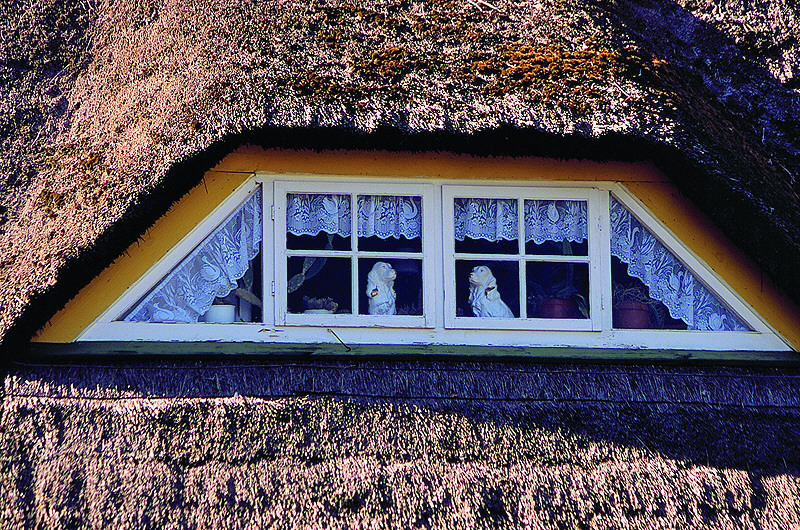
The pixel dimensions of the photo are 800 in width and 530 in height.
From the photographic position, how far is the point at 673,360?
415 centimetres

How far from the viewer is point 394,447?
3682mm

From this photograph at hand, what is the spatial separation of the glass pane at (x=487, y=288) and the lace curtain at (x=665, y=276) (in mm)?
557

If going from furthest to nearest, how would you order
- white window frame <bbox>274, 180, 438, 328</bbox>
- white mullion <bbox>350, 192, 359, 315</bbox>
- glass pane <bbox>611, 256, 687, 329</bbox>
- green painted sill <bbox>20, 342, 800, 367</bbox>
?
glass pane <bbox>611, 256, 687, 329</bbox>, white mullion <bbox>350, 192, 359, 315</bbox>, white window frame <bbox>274, 180, 438, 328</bbox>, green painted sill <bbox>20, 342, 800, 367</bbox>

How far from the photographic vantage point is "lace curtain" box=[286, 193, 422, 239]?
4.34 metres

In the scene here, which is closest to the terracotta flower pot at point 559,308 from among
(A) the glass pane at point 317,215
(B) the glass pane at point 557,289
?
(B) the glass pane at point 557,289

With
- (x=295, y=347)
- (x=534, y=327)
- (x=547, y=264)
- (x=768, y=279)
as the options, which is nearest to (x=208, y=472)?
(x=295, y=347)

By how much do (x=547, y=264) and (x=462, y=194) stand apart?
646 millimetres

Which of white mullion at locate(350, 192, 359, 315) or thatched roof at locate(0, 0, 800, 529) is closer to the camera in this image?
thatched roof at locate(0, 0, 800, 529)

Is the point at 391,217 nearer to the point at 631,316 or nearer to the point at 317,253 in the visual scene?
the point at 317,253

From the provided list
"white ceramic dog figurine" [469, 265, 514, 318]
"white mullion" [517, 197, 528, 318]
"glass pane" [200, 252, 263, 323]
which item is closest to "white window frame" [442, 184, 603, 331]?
"white mullion" [517, 197, 528, 318]

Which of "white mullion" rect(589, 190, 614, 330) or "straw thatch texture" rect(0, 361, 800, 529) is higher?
"white mullion" rect(589, 190, 614, 330)

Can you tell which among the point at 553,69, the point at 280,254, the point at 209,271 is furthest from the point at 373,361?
the point at 553,69

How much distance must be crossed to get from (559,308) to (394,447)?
4.18 feet

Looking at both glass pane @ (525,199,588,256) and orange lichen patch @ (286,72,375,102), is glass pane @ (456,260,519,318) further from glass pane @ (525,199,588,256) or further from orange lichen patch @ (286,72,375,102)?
orange lichen patch @ (286,72,375,102)
